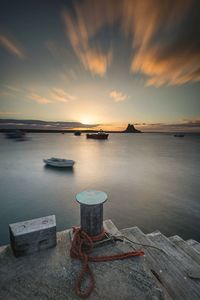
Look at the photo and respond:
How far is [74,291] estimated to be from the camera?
247 cm

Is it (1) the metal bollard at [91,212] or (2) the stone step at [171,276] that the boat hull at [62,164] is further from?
(2) the stone step at [171,276]

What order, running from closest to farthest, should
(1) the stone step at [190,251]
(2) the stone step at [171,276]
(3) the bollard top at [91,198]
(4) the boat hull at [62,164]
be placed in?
(2) the stone step at [171,276], (3) the bollard top at [91,198], (1) the stone step at [190,251], (4) the boat hull at [62,164]

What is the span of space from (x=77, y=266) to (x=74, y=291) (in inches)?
17.1

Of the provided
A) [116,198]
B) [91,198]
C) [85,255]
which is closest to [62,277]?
[85,255]

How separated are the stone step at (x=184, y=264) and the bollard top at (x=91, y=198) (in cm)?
205

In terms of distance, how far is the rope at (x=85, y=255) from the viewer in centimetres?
249

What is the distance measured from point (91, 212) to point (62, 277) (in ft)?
3.89

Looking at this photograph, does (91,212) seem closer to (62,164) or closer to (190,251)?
(190,251)

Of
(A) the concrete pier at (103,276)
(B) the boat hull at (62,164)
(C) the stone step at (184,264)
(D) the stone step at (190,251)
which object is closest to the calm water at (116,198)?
(B) the boat hull at (62,164)

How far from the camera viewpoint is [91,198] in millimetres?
3447

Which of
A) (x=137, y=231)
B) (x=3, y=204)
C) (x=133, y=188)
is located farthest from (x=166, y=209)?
(x=3, y=204)

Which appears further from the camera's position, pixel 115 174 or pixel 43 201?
pixel 115 174

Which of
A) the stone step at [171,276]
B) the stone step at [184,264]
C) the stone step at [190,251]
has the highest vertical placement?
the stone step at [171,276]

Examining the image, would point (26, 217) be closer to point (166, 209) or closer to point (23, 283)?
point (23, 283)
